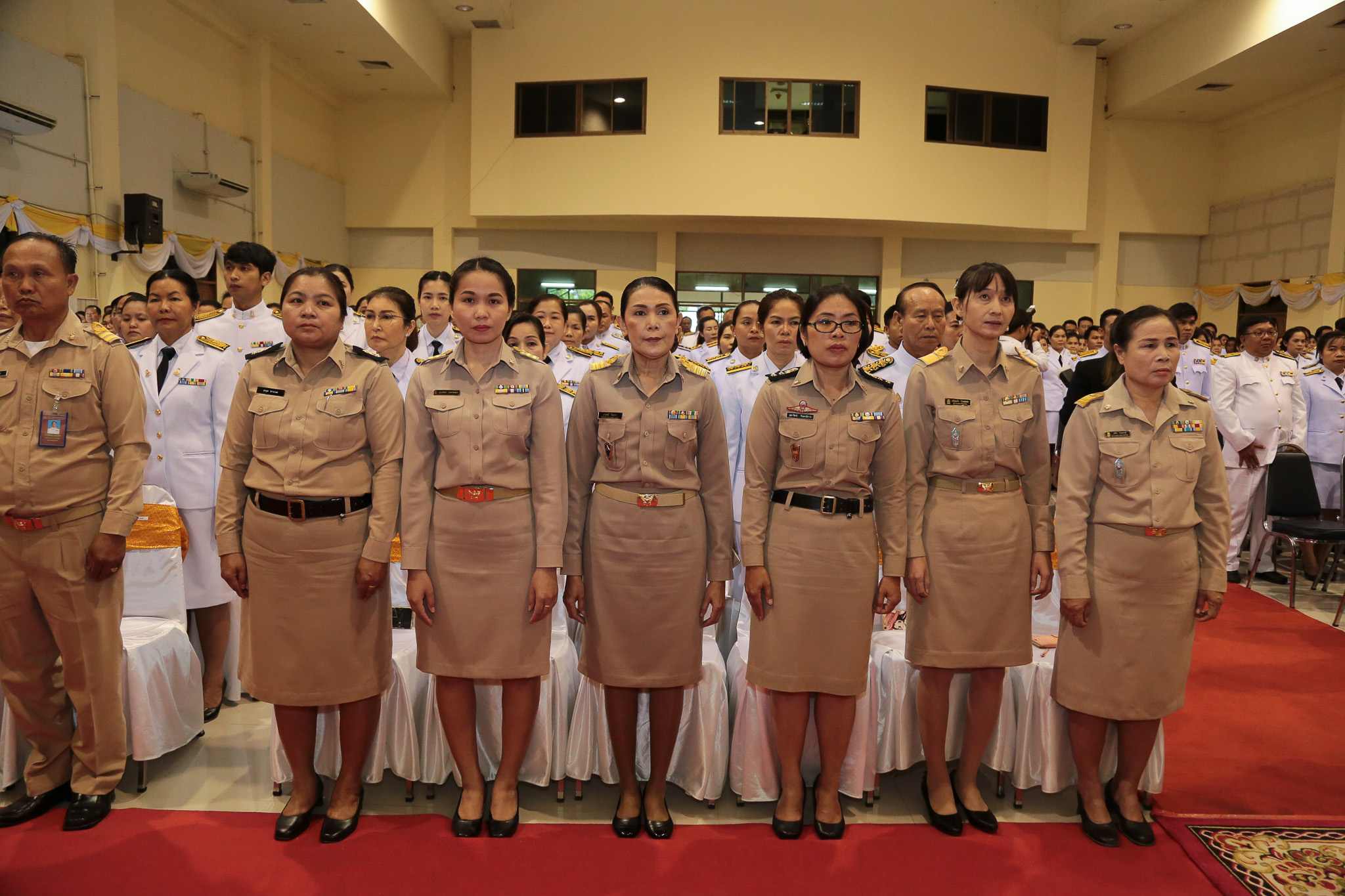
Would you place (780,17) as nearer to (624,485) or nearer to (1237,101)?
(1237,101)

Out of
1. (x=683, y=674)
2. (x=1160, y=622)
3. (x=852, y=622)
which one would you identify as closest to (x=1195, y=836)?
(x=1160, y=622)

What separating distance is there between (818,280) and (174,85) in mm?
8928

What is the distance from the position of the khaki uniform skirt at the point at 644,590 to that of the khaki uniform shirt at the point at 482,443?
0.15 m

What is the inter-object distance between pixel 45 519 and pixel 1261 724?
4442 mm

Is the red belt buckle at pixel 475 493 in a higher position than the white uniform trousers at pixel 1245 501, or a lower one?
higher

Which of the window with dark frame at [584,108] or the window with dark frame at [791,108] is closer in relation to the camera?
the window with dark frame at [791,108]

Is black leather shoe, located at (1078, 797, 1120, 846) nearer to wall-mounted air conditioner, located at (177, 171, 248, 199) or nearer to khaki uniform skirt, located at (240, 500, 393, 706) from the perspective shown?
khaki uniform skirt, located at (240, 500, 393, 706)

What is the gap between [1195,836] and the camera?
2.66 meters

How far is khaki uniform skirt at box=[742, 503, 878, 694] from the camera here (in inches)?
99.7

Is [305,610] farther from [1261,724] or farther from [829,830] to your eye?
[1261,724]

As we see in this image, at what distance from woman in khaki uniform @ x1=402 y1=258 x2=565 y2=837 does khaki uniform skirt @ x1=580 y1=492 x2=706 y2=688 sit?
0.14 metres

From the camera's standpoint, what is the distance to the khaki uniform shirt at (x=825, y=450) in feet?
8.28

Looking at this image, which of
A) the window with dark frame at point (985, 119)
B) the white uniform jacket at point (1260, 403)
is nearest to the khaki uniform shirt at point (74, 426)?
the white uniform jacket at point (1260, 403)

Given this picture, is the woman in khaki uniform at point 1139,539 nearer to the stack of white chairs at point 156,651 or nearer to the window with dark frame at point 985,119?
the stack of white chairs at point 156,651
